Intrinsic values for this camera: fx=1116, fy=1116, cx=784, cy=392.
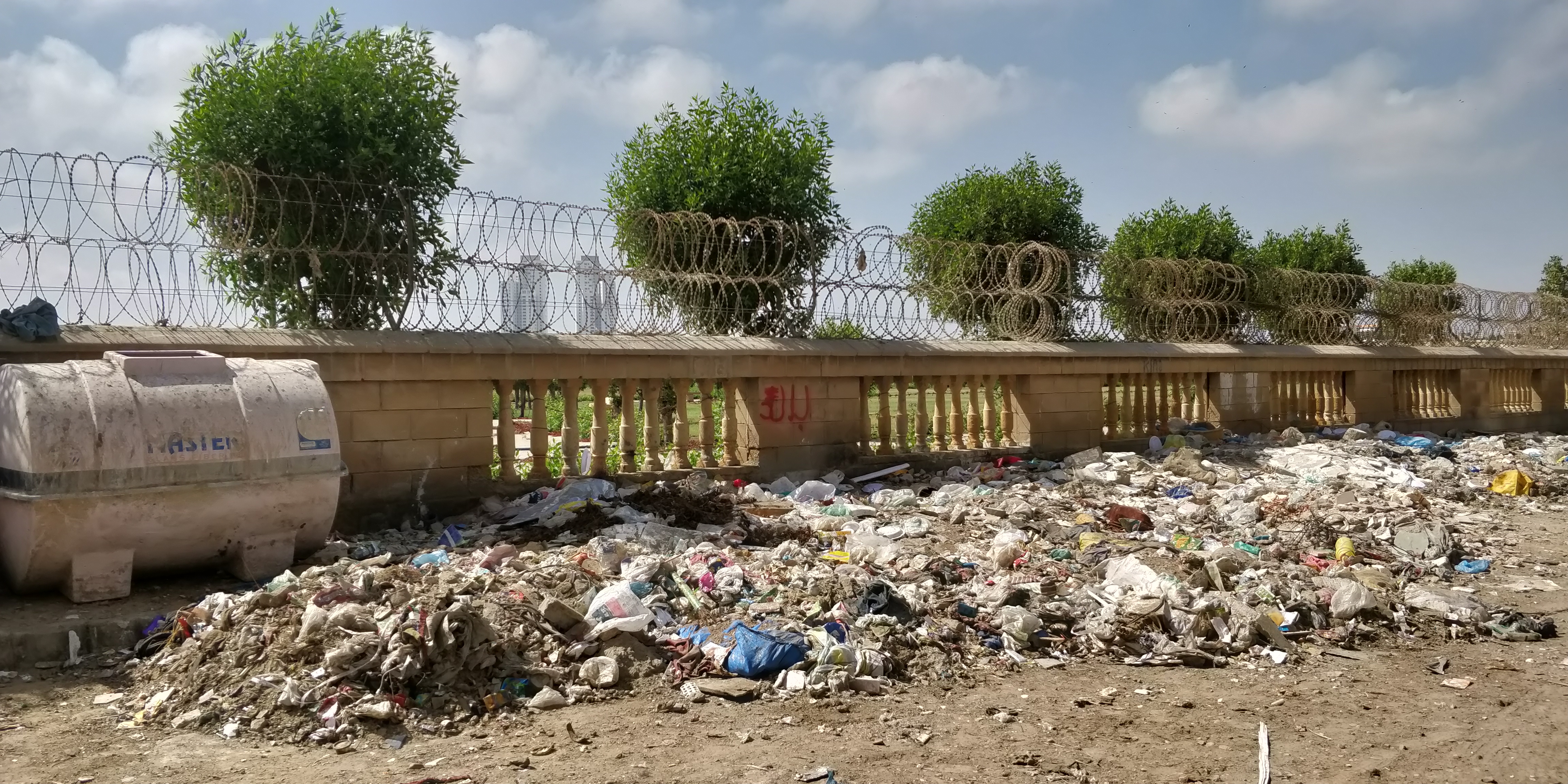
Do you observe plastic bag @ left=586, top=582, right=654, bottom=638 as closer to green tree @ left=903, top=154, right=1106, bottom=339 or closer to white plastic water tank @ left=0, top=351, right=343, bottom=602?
white plastic water tank @ left=0, top=351, right=343, bottom=602

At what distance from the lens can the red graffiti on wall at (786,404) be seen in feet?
30.6

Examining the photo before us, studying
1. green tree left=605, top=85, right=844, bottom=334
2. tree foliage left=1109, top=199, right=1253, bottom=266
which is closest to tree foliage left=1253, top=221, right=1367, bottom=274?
tree foliage left=1109, top=199, right=1253, bottom=266

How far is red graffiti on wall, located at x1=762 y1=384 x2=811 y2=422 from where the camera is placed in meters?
Answer: 9.32

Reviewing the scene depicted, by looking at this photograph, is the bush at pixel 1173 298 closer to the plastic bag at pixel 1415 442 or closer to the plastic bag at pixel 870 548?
the plastic bag at pixel 1415 442

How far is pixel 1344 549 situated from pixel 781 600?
4.02 m

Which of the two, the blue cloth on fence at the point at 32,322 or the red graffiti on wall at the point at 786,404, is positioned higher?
the blue cloth on fence at the point at 32,322

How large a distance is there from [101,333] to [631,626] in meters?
3.68

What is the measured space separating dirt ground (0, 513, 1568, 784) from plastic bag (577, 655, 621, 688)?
0.14 metres

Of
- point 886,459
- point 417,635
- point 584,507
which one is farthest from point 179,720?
point 886,459

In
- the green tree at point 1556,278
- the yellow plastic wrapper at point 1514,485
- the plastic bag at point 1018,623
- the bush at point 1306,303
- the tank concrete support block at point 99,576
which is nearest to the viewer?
the plastic bag at point 1018,623

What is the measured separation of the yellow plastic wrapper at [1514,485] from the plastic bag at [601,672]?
30.4ft

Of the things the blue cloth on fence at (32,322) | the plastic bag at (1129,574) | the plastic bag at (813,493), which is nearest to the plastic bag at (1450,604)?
the plastic bag at (1129,574)

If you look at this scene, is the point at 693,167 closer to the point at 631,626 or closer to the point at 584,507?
the point at 584,507

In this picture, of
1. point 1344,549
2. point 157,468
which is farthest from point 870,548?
point 157,468
